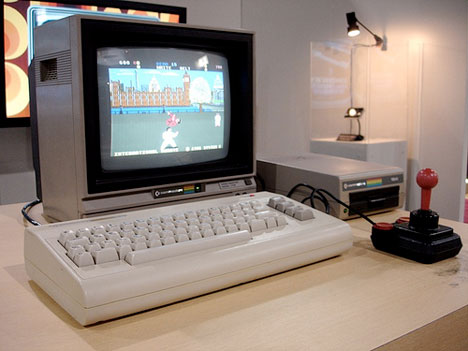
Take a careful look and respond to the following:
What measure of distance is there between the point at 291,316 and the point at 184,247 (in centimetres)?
18

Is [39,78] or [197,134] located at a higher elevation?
[39,78]

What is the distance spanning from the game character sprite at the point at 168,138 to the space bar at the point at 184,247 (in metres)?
0.32

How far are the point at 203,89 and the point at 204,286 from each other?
0.49 m

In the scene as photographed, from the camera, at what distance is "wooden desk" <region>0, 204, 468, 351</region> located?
0.53 m

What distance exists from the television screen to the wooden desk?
0.30 metres

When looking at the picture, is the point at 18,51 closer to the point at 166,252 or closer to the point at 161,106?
the point at 161,106

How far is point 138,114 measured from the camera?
36.3 inches

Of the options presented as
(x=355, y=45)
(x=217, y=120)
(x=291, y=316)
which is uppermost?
(x=355, y=45)

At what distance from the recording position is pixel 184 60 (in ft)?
3.17

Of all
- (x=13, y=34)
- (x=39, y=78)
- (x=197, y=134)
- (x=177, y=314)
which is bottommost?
(x=177, y=314)

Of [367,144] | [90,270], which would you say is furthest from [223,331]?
[367,144]

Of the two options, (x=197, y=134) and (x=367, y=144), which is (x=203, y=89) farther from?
(x=367, y=144)

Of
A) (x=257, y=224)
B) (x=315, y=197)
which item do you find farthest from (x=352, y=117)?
(x=257, y=224)

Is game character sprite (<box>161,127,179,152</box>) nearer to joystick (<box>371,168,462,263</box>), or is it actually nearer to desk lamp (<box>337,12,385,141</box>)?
joystick (<box>371,168,462,263</box>)
